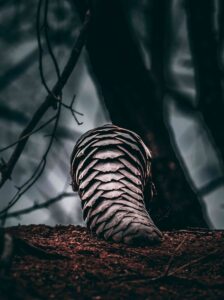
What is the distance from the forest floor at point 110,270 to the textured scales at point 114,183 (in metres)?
0.03

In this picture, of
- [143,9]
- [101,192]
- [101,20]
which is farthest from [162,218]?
[143,9]

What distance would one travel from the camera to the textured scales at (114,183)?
888mm

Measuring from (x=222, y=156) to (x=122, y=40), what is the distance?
50 centimetres

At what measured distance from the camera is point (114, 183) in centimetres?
100

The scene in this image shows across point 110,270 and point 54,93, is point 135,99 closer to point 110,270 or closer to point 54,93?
point 54,93

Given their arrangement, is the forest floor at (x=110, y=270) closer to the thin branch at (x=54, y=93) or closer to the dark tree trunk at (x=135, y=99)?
the thin branch at (x=54, y=93)

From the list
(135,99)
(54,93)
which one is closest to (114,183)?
(54,93)

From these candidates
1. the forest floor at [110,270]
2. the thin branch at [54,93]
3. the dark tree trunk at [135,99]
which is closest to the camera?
the forest floor at [110,270]

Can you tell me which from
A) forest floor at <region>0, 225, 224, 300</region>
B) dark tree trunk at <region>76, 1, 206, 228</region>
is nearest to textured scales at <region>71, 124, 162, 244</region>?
forest floor at <region>0, 225, 224, 300</region>

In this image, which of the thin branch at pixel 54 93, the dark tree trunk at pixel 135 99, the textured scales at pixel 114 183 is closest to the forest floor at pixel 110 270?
the textured scales at pixel 114 183

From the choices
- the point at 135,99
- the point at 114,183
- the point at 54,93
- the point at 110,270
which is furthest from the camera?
the point at 135,99

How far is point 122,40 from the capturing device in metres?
1.30

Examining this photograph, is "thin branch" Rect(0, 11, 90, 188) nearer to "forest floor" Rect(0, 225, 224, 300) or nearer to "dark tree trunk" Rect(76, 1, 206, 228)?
"forest floor" Rect(0, 225, 224, 300)

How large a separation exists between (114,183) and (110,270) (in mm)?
323
